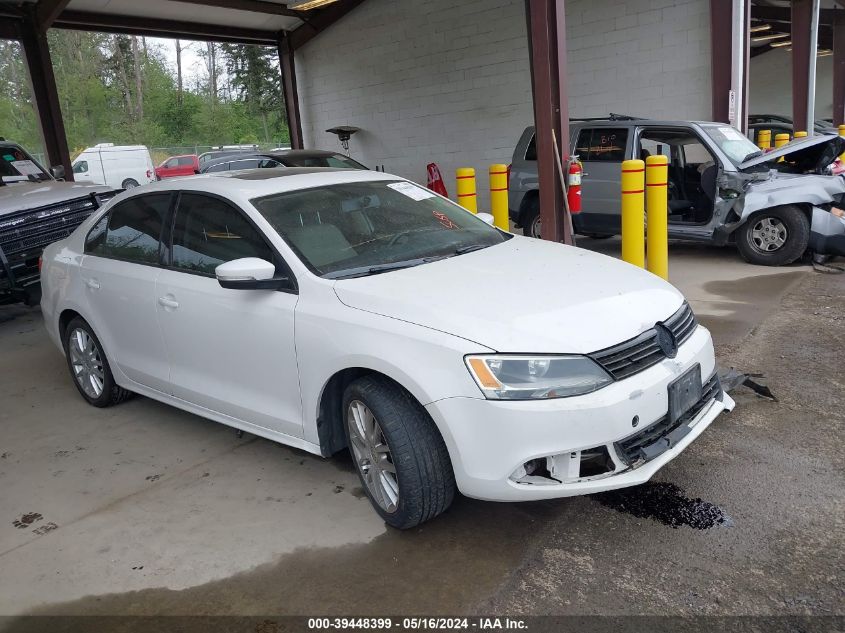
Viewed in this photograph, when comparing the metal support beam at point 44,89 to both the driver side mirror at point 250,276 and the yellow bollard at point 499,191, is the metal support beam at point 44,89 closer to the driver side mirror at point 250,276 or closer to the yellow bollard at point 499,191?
the yellow bollard at point 499,191

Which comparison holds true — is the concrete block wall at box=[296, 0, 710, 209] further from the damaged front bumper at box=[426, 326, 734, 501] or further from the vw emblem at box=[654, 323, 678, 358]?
the damaged front bumper at box=[426, 326, 734, 501]

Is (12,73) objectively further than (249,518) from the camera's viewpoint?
Yes

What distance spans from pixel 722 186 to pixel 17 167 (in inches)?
364

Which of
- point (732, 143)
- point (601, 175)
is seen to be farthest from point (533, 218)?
point (732, 143)

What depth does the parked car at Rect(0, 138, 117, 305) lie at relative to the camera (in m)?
7.14

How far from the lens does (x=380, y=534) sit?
308cm

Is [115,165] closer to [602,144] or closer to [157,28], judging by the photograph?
[157,28]

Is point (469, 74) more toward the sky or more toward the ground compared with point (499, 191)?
more toward the sky

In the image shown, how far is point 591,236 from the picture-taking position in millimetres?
10125

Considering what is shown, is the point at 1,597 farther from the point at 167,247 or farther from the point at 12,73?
the point at 12,73

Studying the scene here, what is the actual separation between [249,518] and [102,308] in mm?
1959

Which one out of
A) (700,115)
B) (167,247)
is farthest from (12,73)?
Answer: (167,247)

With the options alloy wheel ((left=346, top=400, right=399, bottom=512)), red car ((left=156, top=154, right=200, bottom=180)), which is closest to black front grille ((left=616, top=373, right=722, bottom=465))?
alloy wheel ((left=346, top=400, right=399, bottom=512))

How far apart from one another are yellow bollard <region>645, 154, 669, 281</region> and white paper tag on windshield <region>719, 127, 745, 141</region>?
7.75ft
